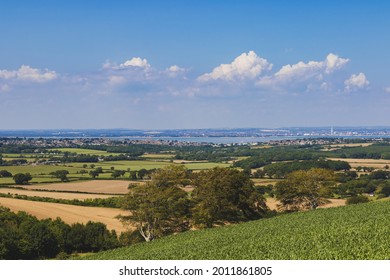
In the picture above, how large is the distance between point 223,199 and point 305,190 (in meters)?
16.8

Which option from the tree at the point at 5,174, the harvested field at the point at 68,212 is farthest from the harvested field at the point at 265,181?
the tree at the point at 5,174

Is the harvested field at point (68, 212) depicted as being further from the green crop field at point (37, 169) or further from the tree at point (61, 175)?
the green crop field at point (37, 169)

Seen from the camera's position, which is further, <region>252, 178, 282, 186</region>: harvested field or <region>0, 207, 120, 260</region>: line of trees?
<region>252, 178, 282, 186</region>: harvested field

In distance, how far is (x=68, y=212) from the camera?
75625 millimetres

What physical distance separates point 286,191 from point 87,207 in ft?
110

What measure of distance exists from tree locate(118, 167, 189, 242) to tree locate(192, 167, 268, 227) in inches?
76.7

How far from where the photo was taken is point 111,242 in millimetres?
58656

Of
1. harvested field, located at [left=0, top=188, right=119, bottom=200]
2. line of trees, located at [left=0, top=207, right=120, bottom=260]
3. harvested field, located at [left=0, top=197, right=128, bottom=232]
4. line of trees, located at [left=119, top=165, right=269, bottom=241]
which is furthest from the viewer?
harvested field, located at [left=0, top=188, right=119, bottom=200]

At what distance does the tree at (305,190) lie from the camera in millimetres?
70375

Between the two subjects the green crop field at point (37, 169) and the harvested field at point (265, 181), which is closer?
the harvested field at point (265, 181)

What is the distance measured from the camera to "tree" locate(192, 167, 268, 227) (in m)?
56.2

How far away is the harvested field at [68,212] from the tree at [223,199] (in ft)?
47.0

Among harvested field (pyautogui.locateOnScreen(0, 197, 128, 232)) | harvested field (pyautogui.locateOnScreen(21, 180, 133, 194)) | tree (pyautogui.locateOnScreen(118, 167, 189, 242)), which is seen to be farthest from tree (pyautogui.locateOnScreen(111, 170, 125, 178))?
tree (pyautogui.locateOnScreen(118, 167, 189, 242))

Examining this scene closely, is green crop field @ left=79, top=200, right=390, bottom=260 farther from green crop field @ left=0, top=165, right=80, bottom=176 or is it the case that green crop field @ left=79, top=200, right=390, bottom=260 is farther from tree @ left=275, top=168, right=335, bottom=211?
green crop field @ left=0, top=165, right=80, bottom=176
